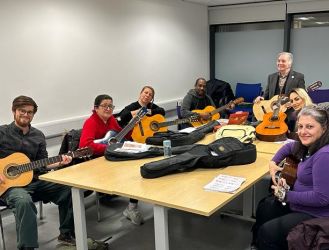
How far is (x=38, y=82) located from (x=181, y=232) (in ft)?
7.16

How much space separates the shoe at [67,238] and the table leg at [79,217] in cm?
26

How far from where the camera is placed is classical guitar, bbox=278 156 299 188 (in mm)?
2275

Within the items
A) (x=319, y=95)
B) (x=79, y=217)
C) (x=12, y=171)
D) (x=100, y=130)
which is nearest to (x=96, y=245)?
(x=79, y=217)

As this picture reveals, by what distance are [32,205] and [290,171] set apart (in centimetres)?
174

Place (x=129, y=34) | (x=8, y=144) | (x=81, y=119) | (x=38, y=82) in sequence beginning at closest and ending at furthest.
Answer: (x=8, y=144) < (x=38, y=82) < (x=81, y=119) < (x=129, y=34)

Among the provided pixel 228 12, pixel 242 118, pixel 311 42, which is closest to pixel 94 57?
pixel 242 118

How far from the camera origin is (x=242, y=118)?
403cm

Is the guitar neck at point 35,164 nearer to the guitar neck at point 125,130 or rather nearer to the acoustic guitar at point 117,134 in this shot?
the acoustic guitar at point 117,134

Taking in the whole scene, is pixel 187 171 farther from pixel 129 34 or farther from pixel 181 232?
pixel 129 34

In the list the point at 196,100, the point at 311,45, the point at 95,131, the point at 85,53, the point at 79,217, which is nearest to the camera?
the point at 79,217

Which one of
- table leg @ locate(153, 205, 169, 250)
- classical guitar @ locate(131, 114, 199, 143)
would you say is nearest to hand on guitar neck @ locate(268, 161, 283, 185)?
table leg @ locate(153, 205, 169, 250)

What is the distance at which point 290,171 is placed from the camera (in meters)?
2.31

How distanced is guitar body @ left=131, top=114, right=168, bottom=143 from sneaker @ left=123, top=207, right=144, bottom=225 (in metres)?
0.83

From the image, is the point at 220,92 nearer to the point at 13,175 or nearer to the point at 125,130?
the point at 125,130
